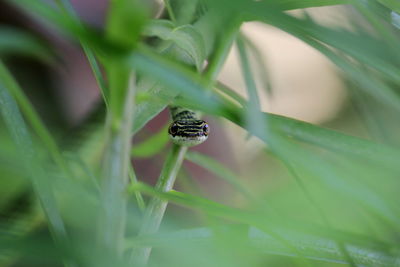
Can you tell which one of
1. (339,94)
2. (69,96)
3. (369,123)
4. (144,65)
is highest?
(144,65)

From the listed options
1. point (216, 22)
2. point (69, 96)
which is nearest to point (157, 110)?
point (216, 22)

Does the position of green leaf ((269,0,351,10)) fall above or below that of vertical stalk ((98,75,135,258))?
above

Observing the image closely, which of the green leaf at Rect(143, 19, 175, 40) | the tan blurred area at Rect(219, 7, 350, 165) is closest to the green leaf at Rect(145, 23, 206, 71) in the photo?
the green leaf at Rect(143, 19, 175, 40)

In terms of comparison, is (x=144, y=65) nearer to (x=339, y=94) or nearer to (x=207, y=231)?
(x=207, y=231)

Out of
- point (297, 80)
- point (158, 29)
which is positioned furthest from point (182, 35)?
point (297, 80)

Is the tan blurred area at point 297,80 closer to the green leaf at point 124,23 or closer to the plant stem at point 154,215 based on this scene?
the plant stem at point 154,215

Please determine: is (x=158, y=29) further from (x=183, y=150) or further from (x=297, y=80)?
(x=297, y=80)

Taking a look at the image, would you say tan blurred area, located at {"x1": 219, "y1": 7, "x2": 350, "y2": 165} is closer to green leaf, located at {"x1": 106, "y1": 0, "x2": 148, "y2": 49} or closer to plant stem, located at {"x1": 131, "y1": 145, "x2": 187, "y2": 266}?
plant stem, located at {"x1": 131, "y1": 145, "x2": 187, "y2": 266}
